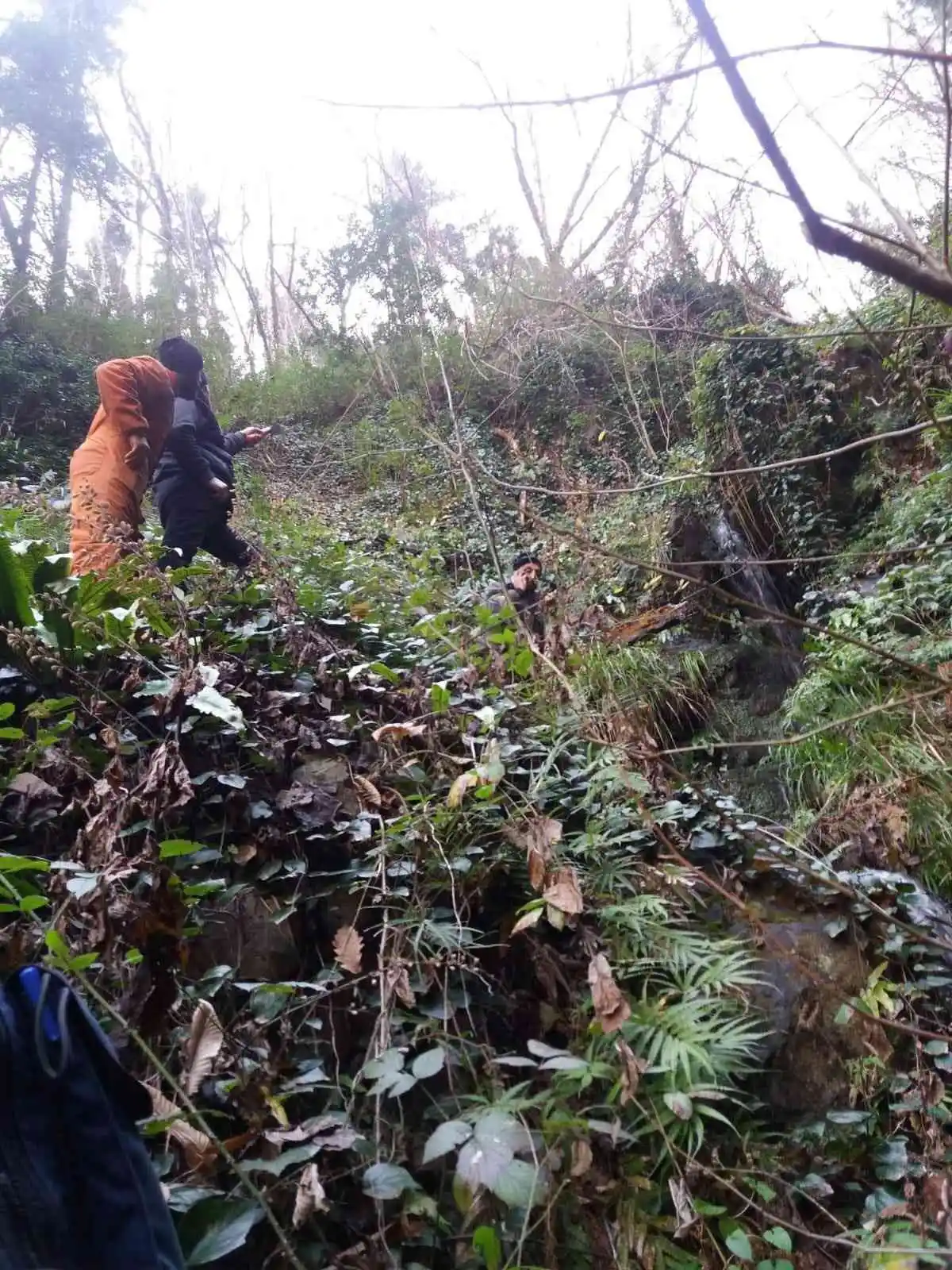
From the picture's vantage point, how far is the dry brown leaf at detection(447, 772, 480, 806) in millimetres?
2533

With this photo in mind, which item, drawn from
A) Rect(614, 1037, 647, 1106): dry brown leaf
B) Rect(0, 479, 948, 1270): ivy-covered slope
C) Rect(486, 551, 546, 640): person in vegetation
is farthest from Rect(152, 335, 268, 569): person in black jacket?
Rect(614, 1037, 647, 1106): dry brown leaf

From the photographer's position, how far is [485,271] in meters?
12.9

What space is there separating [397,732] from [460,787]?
0.43 metres

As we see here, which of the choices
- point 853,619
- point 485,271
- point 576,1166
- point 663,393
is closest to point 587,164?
point 485,271

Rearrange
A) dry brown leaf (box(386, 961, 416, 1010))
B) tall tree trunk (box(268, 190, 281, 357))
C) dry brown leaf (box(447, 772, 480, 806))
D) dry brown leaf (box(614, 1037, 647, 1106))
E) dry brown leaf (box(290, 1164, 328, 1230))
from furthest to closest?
tall tree trunk (box(268, 190, 281, 357)) → dry brown leaf (box(447, 772, 480, 806)) → dry brown leaf (box(386, 961, 416, 1010)) → dry brown leaf (box(614, 1037, 647, 1106)) → dry brown leaf (box(290, 1164, 328, 1230))

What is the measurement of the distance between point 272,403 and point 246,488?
12.2 feet

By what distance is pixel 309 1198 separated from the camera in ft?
5.04

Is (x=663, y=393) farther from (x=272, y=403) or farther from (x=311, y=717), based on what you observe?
(x=311, y=717)

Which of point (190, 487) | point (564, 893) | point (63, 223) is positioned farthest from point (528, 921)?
point (63, 223)

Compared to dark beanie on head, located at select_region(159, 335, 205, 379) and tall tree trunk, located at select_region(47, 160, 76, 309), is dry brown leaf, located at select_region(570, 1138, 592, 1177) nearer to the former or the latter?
dark beanie on head, located at select_region(159, 335, 205, 379)

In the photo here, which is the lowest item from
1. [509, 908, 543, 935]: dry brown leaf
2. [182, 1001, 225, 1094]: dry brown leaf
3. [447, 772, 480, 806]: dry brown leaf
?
[509, 908, 543, 935]: dry brown leaf

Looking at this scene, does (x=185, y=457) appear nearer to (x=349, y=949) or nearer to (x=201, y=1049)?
(x=349, y=949)

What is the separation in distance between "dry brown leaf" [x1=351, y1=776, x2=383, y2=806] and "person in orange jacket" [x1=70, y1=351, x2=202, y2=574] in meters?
2.02

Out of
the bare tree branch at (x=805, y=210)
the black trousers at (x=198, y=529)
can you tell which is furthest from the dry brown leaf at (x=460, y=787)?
the black trousers at (x=198, y=529)
